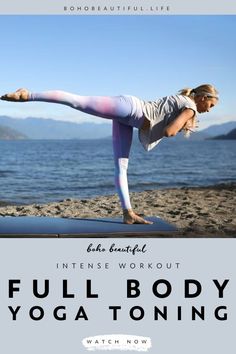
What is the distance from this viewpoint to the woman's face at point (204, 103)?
10.5ft

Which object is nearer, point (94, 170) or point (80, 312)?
point (80, 312)

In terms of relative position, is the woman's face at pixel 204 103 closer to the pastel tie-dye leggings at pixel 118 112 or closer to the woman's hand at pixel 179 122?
the woman's hand at pixel 179 122

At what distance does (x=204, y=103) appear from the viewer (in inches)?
126

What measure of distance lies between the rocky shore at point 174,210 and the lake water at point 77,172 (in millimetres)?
858

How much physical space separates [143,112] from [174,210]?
4.47 ft

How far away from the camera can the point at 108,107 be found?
10.2 feet

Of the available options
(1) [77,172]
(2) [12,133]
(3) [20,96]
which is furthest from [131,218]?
(1) [77,172]

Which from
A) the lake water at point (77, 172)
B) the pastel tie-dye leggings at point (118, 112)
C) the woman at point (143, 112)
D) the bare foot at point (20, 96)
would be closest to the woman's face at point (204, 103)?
the woman at point (143, 112)

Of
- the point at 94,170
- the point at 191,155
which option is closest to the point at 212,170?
the point at 94,170

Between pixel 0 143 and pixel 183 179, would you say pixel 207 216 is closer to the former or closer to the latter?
pixel 183 179

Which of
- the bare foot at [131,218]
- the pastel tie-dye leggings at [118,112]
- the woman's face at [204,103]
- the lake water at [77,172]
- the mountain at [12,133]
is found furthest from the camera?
the mountain at [12,133]

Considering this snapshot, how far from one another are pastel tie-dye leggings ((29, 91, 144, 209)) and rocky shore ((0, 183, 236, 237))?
0.57 meters

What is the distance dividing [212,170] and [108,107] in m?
7.24

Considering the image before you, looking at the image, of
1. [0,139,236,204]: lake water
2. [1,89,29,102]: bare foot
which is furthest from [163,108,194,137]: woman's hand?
[0,139,236,204]: lake water
